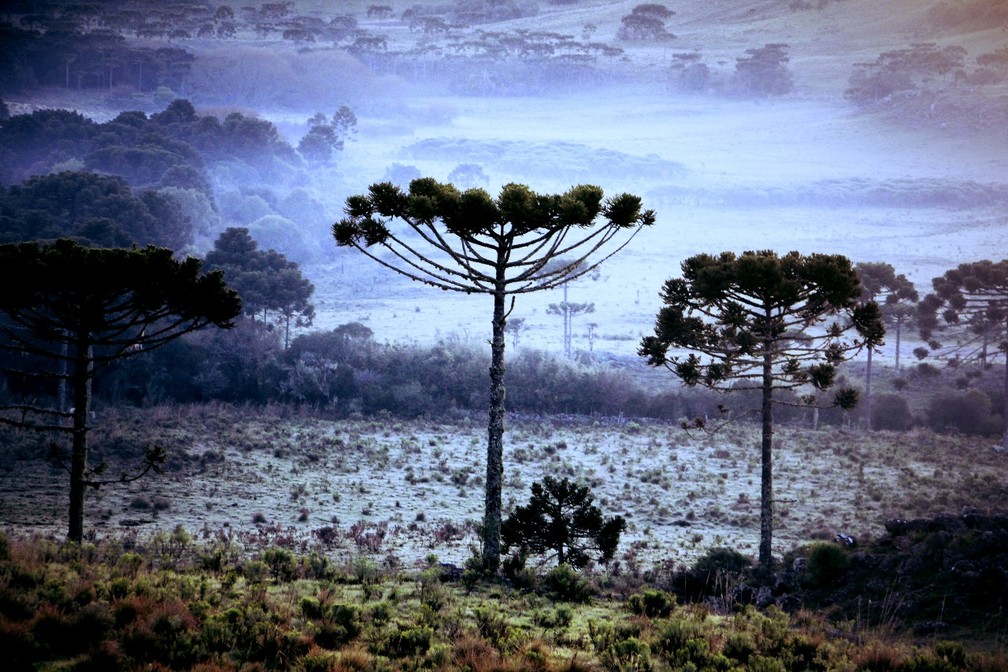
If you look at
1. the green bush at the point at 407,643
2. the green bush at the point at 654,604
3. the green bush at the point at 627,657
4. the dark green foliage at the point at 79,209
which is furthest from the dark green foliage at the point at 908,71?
the green bush at the point at 407,643

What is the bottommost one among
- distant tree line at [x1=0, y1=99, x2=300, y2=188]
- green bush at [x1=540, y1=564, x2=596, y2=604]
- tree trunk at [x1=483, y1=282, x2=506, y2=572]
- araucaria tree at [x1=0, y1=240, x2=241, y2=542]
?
green bush at [x1=540, y1=564, x2=596, y2=604]

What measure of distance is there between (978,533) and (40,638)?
19.0 metres

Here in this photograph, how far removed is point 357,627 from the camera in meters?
10.5

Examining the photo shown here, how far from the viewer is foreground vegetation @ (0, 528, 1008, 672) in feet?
29.3

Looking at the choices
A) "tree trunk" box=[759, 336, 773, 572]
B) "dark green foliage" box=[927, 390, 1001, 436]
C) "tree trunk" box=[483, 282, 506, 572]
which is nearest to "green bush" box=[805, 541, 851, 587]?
"tree trunk" box=[759, 336, 773, 572]

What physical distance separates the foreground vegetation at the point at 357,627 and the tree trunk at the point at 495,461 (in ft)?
5.95

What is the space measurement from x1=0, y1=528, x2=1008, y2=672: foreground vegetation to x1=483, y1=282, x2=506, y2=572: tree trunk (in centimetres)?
181

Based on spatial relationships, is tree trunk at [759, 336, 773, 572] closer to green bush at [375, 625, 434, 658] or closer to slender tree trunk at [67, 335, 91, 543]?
green bush at [375, 625, 434, 658]

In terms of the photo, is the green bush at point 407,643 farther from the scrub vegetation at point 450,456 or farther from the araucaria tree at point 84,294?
the araucaria tree at point 84,294

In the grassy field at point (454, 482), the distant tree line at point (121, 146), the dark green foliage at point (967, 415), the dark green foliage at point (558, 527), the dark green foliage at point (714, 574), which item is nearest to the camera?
the dark green foliage at point (558, 527)

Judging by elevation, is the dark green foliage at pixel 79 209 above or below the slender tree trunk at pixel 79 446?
above

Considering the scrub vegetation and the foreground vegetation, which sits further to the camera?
the scrub vegetation

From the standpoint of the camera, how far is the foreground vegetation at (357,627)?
8930 millimetres

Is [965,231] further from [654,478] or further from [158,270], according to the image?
[158,270]
